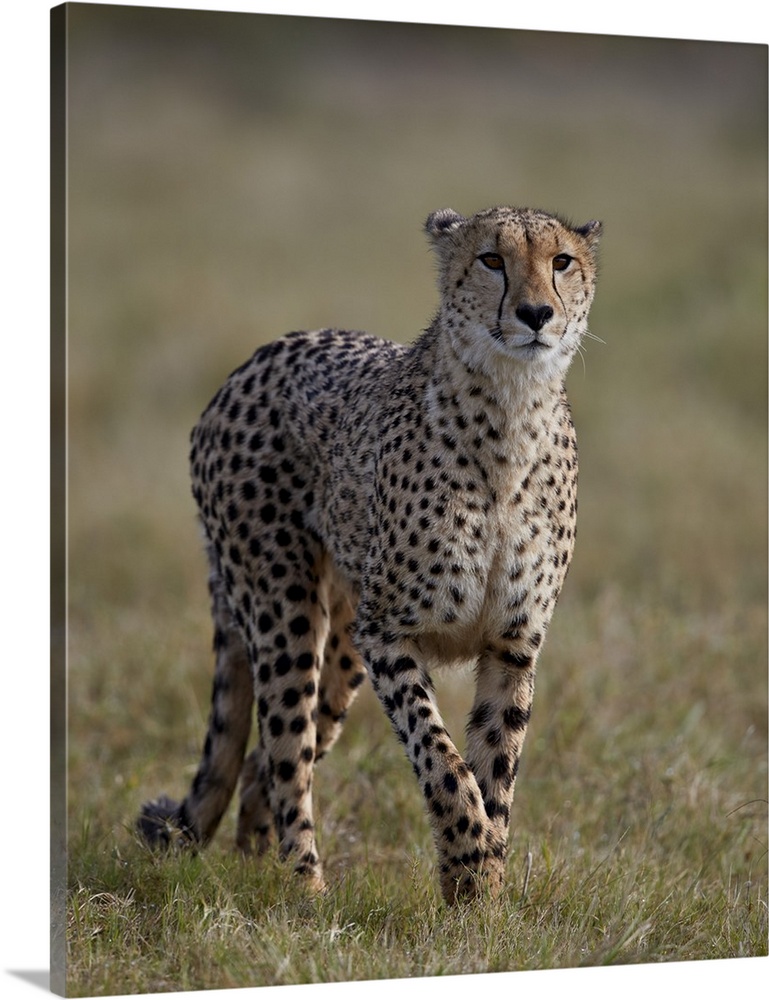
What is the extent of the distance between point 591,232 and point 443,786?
1227 millimetres

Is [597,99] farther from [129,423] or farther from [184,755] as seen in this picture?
[129,423]

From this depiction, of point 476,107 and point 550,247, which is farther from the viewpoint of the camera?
point 476,107

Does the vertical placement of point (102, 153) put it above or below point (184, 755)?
above

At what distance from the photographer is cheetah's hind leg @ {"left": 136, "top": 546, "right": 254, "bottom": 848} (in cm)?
446

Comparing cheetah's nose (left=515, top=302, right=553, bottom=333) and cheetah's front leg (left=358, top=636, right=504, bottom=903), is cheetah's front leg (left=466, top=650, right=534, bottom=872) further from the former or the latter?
cheetah's nose (left=515, top=302, right=553, bottom=333)

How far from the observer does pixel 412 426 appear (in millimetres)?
3879

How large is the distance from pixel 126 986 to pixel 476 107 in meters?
3.80

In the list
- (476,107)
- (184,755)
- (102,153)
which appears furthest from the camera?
(102,153)

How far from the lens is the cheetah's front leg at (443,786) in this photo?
3.66 metres

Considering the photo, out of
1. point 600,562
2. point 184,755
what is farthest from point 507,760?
point 600,562

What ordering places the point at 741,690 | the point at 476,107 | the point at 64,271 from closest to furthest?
1. the point at 64,271
2. the point at 741,690
3. the point at 476,107

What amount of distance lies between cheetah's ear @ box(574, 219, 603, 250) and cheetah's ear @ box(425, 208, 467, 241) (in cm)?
25

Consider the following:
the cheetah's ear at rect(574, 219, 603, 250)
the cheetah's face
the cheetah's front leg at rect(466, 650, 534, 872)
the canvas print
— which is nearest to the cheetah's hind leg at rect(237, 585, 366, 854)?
the canvas print

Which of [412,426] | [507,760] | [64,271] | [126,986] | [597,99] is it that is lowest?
[126,986]
